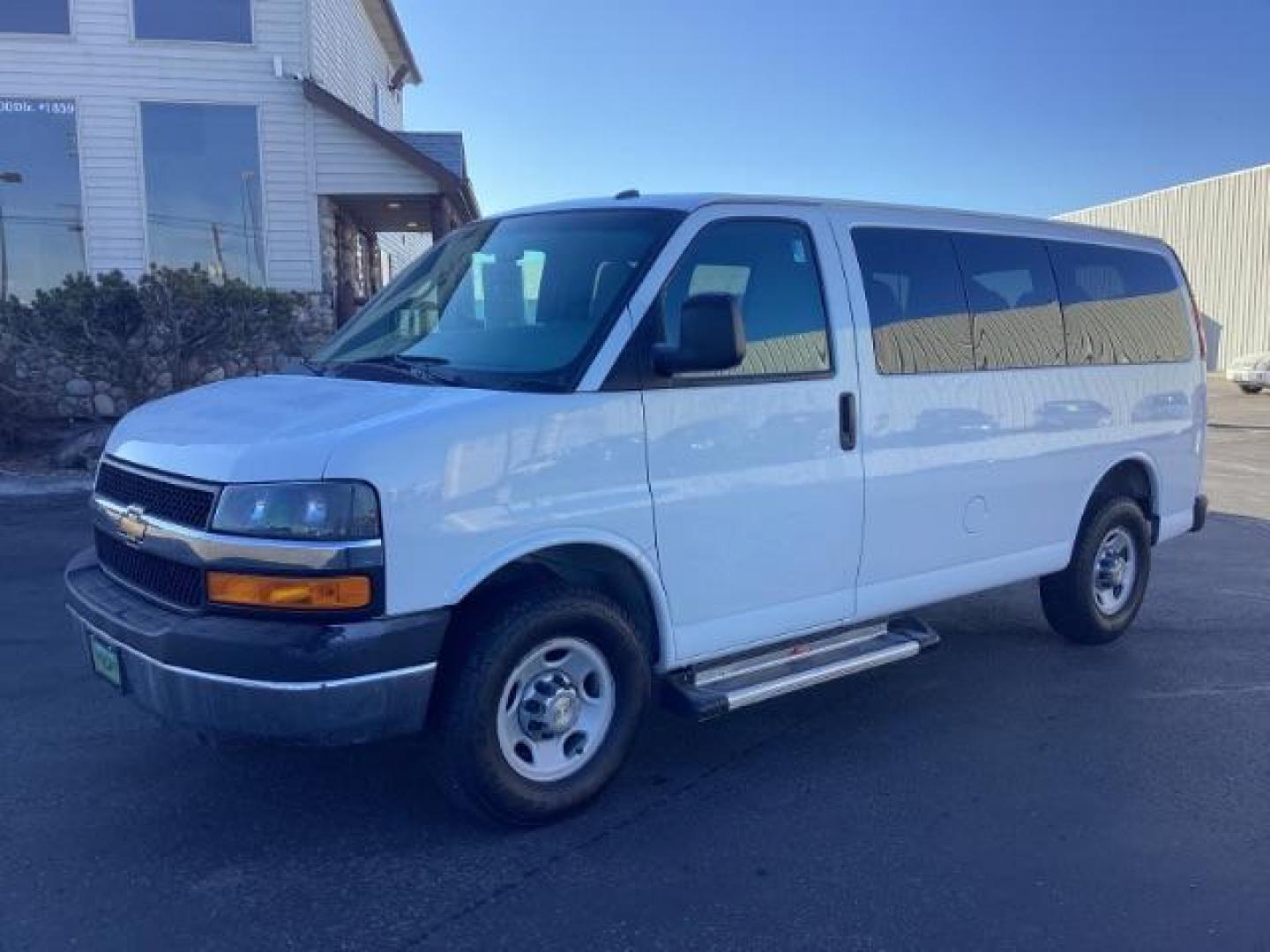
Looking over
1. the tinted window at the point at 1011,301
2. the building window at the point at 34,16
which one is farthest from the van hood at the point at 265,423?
the building window at the point at 34,16

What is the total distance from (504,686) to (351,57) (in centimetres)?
1665

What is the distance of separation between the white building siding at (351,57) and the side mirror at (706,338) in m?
12.7

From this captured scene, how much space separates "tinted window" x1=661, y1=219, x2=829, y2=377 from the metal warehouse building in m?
26.6

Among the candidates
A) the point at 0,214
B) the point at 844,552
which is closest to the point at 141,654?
the point at 844,552

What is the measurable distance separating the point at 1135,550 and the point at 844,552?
2.56 metres

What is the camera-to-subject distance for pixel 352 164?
14836mm

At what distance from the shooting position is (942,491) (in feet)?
16.3

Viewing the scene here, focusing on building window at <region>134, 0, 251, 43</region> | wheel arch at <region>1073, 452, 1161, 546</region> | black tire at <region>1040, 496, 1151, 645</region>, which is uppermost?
building window at <region>134, 0, 251, 43</region>

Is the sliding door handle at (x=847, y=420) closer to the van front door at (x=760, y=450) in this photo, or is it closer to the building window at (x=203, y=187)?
the van front door at (x=760, y=450)

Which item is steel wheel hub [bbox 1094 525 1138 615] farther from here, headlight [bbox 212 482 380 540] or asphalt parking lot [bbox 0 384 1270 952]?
headlight [bbox 212 482 380 540]

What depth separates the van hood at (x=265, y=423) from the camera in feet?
11.1

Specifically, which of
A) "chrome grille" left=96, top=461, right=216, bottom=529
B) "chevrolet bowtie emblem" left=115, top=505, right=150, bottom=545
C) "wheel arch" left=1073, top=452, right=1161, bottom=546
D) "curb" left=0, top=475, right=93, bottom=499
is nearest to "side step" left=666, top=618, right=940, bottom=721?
"wheel arch" left=1073, top=452, right=1161, bottom=546

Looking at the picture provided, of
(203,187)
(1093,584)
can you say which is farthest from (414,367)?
(203,187)

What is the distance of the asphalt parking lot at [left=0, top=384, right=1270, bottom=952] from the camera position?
3.30m
